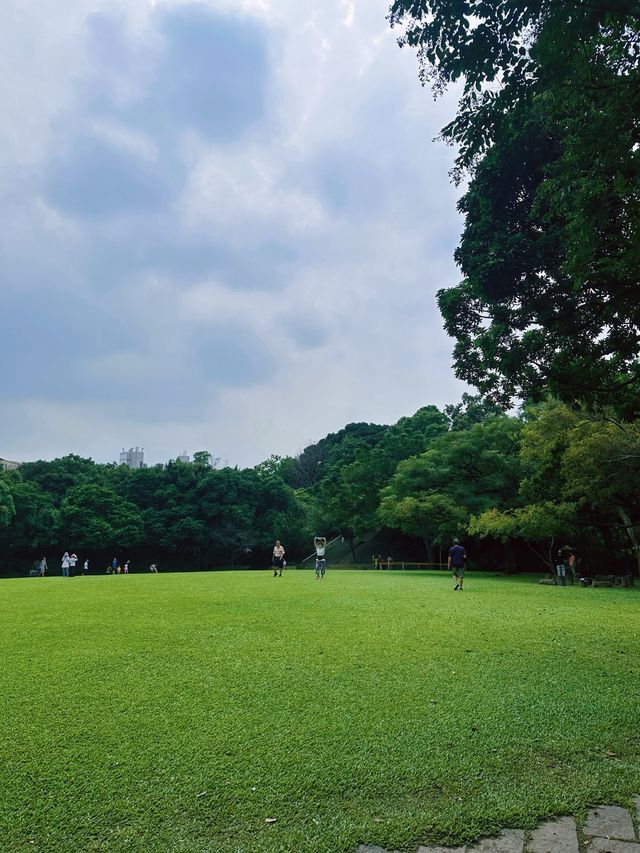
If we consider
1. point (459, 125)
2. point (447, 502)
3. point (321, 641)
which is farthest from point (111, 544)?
point (459, 125)

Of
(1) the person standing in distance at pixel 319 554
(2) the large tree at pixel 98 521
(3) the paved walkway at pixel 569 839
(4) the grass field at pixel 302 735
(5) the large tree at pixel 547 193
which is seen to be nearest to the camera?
(3) the paved walkway at pixel 569 839

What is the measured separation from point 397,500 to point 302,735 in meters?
26.0

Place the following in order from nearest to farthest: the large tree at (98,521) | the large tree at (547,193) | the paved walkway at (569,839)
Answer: the paved walkway at (569,839), the large tree at (547,193), the large tree at (98,521)

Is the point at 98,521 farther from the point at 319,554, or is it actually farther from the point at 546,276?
the point at 546,276

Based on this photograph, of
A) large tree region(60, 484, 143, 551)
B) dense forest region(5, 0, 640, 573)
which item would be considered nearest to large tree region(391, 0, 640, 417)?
dense forest region(5, 0, 640, 573)

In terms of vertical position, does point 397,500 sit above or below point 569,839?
above

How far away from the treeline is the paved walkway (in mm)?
15371

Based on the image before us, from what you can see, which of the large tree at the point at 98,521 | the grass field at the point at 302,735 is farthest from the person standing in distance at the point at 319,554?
the large tree at the point at 98,521

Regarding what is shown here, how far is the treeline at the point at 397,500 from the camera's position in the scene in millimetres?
19625

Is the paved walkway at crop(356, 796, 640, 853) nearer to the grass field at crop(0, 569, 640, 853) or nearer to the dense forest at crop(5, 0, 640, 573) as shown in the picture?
the grass field at crop(0, 569, 640, 853)

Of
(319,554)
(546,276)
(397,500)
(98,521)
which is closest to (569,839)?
(546,276)

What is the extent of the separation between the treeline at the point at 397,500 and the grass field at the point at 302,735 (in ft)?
43.4

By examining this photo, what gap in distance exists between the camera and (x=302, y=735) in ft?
12.4

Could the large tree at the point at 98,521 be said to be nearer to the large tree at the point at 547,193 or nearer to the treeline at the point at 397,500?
the treeline at the point at 397,500
